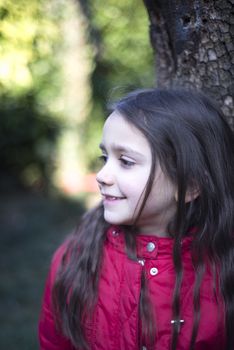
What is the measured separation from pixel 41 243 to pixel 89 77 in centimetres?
304

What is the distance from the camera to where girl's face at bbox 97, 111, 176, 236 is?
158cm

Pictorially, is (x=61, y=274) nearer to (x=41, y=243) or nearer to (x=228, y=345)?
(x=228, y=345)

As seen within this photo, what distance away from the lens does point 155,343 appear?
1.65 metres

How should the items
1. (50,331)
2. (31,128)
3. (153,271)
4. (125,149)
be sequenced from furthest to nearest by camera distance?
(31,128)
(50,331)
(153,271)
(125,149)

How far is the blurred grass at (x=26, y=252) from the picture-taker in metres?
3.42

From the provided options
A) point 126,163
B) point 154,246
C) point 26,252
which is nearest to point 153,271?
point 154,246

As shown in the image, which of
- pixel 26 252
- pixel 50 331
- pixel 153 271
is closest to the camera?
pixel 153 271

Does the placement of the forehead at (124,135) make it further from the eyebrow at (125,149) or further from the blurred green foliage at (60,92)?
the blurred green foliage at (60,92)

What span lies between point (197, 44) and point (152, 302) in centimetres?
108

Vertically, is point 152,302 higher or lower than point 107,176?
lower

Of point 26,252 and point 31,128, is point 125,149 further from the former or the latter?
point 31,128

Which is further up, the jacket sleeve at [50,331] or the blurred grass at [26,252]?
the jacket sleeve at [50,331]

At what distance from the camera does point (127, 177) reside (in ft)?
5.21

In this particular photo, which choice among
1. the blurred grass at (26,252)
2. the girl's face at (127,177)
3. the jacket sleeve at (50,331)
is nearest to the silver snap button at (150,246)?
the girl's face at (127,177)
